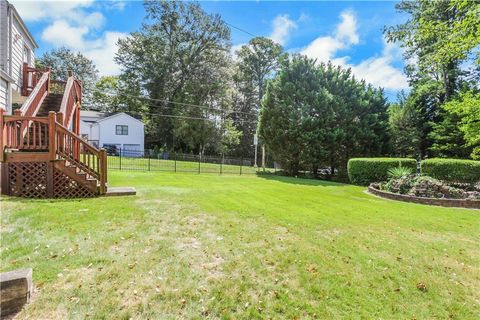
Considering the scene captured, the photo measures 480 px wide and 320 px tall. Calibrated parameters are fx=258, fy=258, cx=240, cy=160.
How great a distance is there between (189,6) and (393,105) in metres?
27.3

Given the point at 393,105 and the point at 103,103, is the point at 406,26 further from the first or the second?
the point at 103,103

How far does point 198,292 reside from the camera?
9.45 ft

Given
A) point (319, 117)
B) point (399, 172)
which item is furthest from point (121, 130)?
point (399, 172)

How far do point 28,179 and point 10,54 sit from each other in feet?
21.0

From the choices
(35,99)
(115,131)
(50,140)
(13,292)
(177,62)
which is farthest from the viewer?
(177,62)

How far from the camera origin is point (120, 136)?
29750 mm

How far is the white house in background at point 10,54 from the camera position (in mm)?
8609

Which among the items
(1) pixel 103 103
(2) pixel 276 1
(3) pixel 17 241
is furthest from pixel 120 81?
(3) pixel 17 241

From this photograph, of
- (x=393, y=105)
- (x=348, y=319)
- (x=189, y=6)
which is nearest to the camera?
(x=348, y=319)

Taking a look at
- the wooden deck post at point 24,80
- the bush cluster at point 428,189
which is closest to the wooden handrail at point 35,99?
the wooden deck post at point 24,80

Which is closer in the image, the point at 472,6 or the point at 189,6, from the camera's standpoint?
the point at 472,6

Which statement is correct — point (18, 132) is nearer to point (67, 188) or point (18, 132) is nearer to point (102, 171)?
point (67, 188)

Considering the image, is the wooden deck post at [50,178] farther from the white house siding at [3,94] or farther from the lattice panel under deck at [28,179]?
the white house siding at [3,94]

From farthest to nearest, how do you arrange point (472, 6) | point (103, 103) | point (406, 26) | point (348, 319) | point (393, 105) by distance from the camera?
point (103, 103) → point (393, 105) → point (406, 26) → point (472, 6) → point (348, 319)
